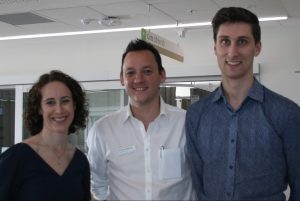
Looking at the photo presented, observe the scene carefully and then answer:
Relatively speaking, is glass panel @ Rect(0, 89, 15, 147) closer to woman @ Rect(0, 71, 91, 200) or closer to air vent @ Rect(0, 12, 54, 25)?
air vent @ Rect(0, 12, 54, 25)

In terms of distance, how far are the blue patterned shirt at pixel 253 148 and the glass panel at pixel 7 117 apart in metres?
5.58

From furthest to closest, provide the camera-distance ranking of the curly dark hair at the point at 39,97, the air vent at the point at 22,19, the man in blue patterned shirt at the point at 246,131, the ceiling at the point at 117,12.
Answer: the air vent at the point at 22,19, the ceiling at the point at 117,12, the curly dark hair at the point at 39,97, the man in blue patterned shirt at the point at 246,131

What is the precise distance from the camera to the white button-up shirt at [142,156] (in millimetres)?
2297

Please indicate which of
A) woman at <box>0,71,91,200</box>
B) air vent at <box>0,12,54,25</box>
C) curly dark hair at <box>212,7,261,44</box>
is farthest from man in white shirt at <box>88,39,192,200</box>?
air vent at <box>0,12,54,25</box>

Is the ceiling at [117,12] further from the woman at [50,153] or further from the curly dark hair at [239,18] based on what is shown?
the curly dark hair at [239,18]

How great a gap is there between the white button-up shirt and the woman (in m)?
0.12

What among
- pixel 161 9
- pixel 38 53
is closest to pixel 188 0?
pixel 161 9

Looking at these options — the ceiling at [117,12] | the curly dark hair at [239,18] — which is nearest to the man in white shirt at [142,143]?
the curly dark hair at [239,18]

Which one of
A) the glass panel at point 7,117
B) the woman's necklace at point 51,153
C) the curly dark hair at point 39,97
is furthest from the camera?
the glass panel at point 7,117

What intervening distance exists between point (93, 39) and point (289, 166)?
4876 mm

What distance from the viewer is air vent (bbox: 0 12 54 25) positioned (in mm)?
5145

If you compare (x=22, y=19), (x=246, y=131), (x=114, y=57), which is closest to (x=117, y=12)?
(x=22, y=19)

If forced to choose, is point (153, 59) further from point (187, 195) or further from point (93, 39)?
point (93, 39)

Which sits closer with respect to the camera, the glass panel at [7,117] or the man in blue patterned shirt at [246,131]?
the man in blue patterned shirt at [246,131]
